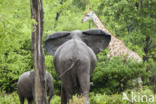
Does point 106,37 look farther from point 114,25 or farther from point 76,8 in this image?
point 76,8

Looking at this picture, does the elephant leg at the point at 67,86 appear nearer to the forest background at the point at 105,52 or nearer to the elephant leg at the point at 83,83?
the elephant leg at the point at 83,83

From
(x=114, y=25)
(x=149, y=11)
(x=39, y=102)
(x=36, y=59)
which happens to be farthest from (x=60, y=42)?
(x=114, y=25)

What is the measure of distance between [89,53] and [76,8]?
22382 mm

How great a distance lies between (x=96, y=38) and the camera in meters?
9.27

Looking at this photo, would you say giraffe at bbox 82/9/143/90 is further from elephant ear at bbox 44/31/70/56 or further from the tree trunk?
the tree trunk

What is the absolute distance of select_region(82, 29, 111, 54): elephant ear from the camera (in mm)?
9055

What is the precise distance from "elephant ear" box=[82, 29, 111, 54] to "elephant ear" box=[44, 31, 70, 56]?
48 centimetres

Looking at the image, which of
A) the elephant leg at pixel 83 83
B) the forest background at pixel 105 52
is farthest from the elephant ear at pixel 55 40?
the elephant leg at pixel 83 83

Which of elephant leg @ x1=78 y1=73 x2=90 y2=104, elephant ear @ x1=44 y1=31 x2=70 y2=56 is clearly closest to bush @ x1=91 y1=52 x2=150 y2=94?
elephant ear @ x1=44 y1=31 x2=70 y2=56

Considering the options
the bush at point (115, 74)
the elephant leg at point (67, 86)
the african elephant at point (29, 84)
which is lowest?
the bush at point (115, 74)

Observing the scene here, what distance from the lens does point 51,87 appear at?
10086 mm

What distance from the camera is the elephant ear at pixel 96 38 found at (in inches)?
356

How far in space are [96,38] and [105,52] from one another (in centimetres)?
692

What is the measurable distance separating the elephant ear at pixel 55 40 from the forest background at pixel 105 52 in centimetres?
96
